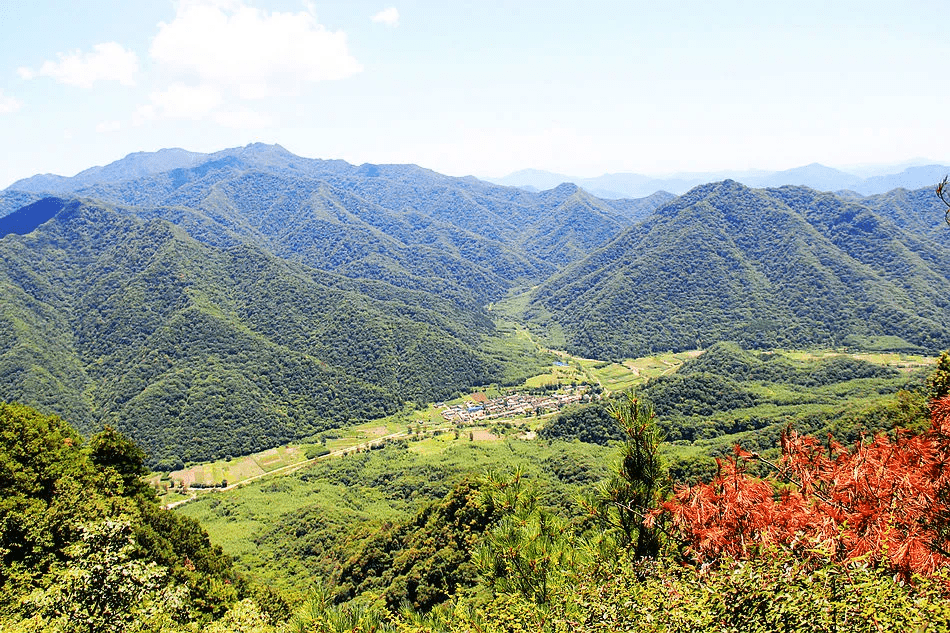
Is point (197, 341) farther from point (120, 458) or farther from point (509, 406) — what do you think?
point (120, 458)

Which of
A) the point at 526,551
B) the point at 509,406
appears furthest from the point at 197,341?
the point at 526,551

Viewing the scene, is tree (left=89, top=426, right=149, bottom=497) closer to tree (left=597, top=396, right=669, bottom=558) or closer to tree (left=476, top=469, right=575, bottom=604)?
tree (left=476, top=469, right=575, bottom=604)

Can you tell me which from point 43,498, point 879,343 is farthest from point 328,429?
point 879,343

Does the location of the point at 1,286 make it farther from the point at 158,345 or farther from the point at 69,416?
the point at 69,416

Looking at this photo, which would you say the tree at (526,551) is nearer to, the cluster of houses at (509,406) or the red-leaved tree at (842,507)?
the red-leaved tree at (842,507)

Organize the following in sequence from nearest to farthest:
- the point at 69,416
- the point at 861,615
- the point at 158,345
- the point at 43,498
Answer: the point at 861,615, the point at 43,498, the point at 69,416, the point at 158,345

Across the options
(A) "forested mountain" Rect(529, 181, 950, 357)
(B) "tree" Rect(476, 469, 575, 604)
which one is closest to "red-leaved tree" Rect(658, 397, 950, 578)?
(B) "tree" Rect(476, 469, 575, 604)

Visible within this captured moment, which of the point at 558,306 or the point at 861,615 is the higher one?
the point at 861,615
